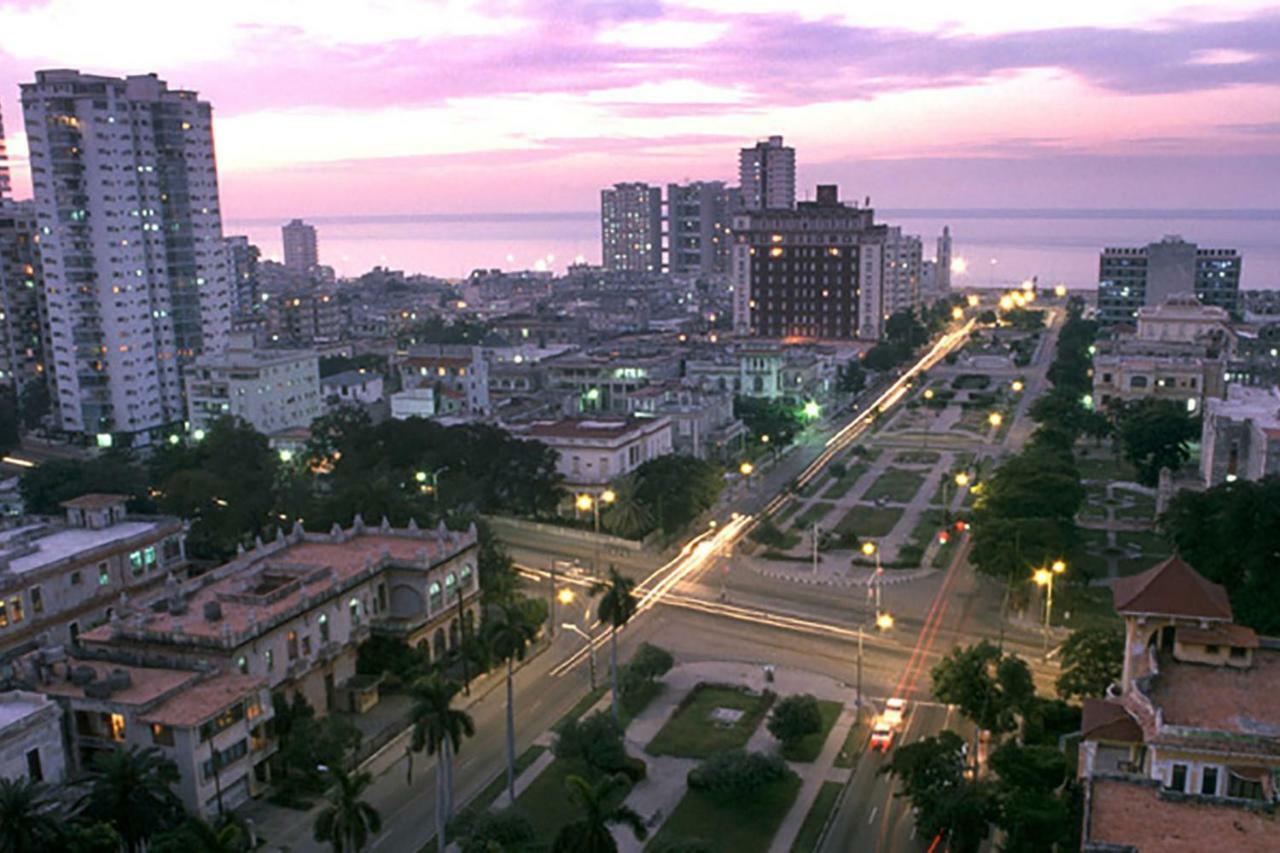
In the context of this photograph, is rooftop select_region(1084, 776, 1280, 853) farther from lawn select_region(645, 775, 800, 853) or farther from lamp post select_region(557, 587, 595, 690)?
lamp post select_region(557, 587, 595, 690)

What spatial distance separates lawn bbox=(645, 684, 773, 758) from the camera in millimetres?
50375

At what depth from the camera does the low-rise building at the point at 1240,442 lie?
74.4 meters

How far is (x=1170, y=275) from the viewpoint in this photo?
191125 mm

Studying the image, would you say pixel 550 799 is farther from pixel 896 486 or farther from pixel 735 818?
pixel 896 486

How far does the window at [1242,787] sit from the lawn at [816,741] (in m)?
17.5

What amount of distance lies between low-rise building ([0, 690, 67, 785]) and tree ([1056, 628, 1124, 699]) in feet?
139

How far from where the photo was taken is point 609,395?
429 ft

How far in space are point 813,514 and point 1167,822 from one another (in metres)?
61.0

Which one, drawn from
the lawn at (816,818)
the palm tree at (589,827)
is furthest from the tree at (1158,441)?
the palm tree at (589,827)

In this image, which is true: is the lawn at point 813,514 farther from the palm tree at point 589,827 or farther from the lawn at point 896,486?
the palm tree at point 589,827

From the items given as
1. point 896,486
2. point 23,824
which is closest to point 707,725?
point 23,824

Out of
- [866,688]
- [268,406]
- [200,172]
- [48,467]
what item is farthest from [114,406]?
[866,688]

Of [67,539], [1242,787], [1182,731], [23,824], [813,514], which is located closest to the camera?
[23,824]

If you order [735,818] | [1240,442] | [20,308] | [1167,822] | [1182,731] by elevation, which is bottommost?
[735,818]
